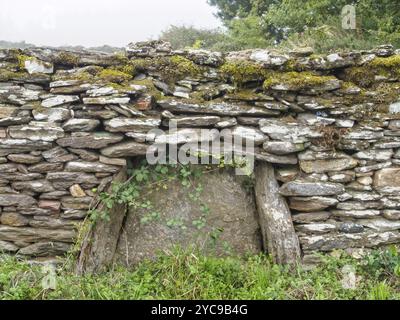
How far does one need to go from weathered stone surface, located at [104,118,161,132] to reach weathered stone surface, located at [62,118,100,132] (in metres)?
0.15

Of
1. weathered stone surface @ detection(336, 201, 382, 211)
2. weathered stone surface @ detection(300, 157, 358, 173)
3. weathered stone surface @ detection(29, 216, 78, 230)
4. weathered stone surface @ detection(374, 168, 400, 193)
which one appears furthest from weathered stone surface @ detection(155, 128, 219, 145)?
weathered stone surface @ detection(374, 168, 400, 193)

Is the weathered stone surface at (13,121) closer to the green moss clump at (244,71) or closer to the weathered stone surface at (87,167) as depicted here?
the weathered stone surface at (87,167)

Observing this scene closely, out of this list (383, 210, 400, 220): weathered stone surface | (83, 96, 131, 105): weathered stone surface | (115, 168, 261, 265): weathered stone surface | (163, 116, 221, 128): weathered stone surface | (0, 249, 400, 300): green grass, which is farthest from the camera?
(115, 168, 261, 265): weathered stone surface

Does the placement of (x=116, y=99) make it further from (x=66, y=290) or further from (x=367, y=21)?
(x=367, y=21)

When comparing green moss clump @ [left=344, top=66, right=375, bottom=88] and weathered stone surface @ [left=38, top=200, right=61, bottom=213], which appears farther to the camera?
green moss clump @ [left=344, top=66, right=375, bottom=88]

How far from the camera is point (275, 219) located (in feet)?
15.0

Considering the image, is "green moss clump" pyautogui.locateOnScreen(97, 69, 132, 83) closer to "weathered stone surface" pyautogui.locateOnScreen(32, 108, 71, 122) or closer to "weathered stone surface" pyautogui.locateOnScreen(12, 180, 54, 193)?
"weathered stone surface" pyautogui.locateOnScreen(32, 108, 71, 122)

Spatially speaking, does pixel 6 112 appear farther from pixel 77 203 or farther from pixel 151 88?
pixel 151 88

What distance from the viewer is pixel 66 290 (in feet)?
12.8

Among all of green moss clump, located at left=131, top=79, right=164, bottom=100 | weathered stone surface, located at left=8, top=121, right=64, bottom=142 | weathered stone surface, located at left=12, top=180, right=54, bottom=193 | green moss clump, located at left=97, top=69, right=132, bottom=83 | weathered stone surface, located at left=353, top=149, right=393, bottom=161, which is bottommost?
weathered stone surface, located at left=12, top=180, right=54, bottom=193

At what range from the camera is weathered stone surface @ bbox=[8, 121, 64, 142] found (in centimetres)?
434

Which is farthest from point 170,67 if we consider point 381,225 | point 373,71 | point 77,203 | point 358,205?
point 381,225

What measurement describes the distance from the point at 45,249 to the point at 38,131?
132cm
